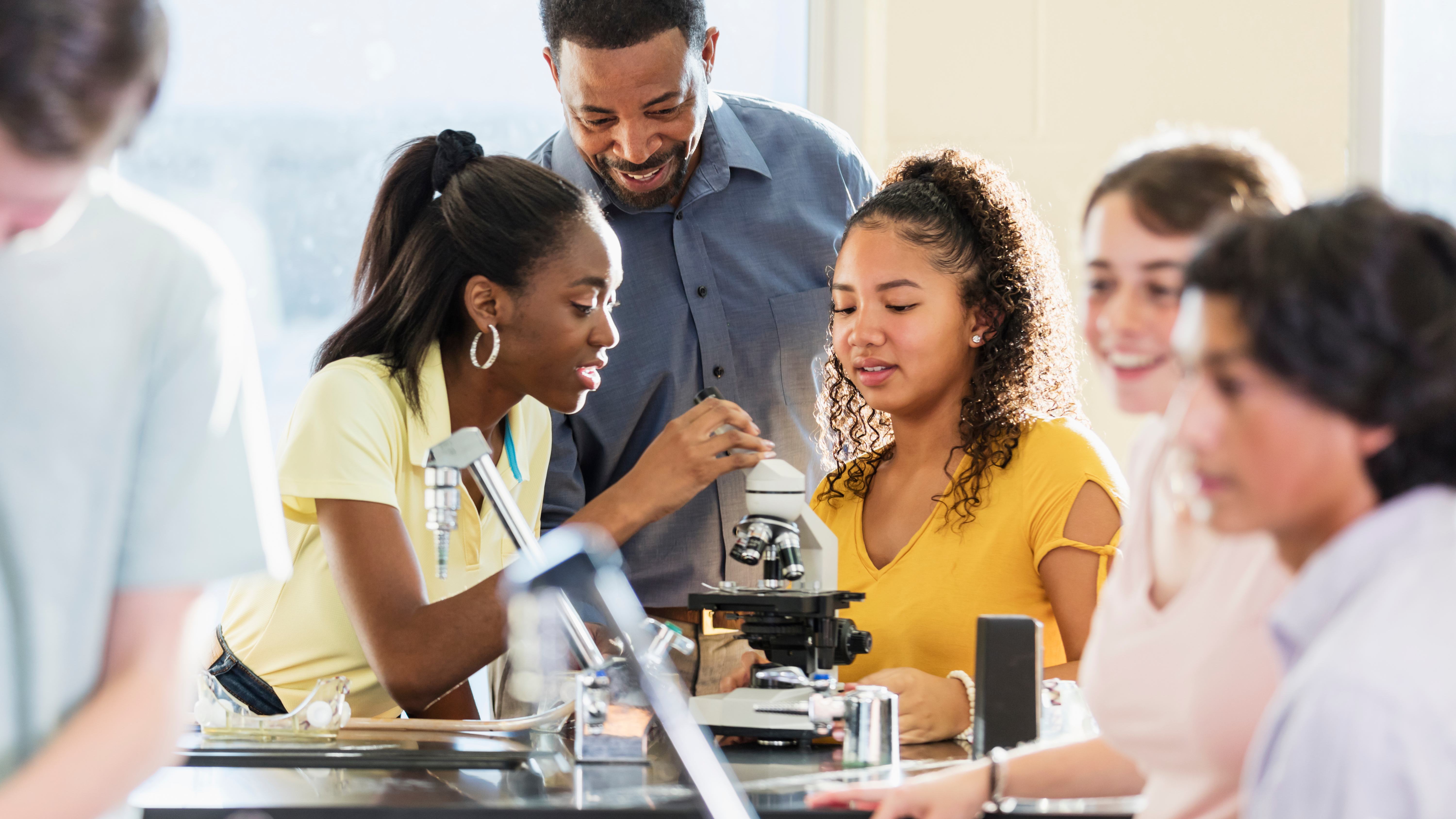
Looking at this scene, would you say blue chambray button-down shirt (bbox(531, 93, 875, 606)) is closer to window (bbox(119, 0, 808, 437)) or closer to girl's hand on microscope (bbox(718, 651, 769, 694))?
girl's hand on microscope (bbox(718, 651, 769, 694))

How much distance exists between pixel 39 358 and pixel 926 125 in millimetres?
2478

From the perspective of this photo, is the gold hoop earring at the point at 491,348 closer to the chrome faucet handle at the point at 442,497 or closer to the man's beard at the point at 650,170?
the man's beard at the point at 650,170

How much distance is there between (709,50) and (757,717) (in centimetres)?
137

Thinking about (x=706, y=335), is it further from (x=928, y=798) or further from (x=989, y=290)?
(x=928, y=798)

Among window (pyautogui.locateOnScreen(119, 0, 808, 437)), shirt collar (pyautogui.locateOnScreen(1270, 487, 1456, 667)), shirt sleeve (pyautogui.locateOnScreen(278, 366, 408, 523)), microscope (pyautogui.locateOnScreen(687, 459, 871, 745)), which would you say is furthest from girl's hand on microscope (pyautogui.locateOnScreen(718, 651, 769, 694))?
window (pyautogui.locateOnScreen(119, 0, 808, 437))

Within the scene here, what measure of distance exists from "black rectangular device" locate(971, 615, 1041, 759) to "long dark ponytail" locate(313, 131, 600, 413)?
0.95 m

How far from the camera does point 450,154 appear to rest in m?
2.04

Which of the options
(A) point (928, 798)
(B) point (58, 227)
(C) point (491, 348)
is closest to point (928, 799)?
(A) point (928, 798)

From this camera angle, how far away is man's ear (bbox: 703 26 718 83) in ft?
7.75

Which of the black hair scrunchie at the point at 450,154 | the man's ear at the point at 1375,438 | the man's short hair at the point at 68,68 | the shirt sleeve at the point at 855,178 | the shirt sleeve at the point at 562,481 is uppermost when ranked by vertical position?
the shirt sleeve at the point at 855,178

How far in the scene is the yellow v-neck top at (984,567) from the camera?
186cm

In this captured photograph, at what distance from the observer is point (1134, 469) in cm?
108

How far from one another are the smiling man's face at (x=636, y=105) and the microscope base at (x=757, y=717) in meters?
1.06

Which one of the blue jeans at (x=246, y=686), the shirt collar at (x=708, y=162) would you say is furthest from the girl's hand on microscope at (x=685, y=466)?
the shirt collar at (x=708, y=162)
